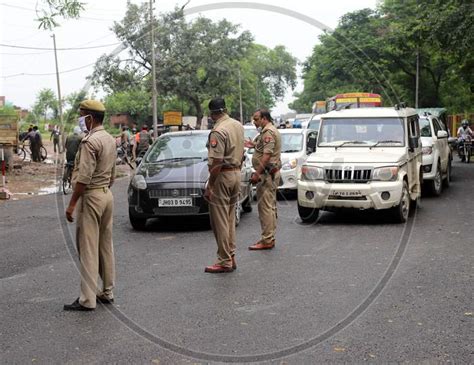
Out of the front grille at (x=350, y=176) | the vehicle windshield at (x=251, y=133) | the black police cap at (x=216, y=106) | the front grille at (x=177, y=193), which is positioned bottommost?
the front grille at (x=177, y=193)

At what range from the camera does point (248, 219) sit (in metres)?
12.3

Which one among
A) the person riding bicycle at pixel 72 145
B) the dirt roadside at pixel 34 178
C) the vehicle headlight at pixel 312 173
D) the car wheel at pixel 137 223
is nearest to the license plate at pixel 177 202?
the car wheel at pixel 137 223

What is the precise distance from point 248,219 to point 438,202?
4.60 meters

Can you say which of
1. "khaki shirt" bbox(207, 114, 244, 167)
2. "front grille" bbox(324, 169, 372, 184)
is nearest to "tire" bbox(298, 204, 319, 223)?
"front grille" bbox(324, 169, 372, 184)

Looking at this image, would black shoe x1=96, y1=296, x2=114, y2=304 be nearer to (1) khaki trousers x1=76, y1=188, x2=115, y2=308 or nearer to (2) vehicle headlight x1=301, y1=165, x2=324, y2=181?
(1) khaki trousers x1=76, y1=188, x2=115, y2=308

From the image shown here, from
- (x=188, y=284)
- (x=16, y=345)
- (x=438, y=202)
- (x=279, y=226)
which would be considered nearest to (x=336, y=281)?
(x=188, y=284)

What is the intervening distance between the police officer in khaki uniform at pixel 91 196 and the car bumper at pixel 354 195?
18.0 feet

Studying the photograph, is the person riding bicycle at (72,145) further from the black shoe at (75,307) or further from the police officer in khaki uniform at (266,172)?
the black shoe at (75,307)

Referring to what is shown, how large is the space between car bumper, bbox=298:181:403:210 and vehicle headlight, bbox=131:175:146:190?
2745mm

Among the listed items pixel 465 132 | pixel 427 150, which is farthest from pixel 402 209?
pixel 465 132

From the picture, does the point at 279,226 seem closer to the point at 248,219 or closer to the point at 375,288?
the point at 248,219

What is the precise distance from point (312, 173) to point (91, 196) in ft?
19.3

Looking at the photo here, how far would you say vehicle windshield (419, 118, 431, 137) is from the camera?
16344 millimetres

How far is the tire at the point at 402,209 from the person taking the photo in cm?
1112
